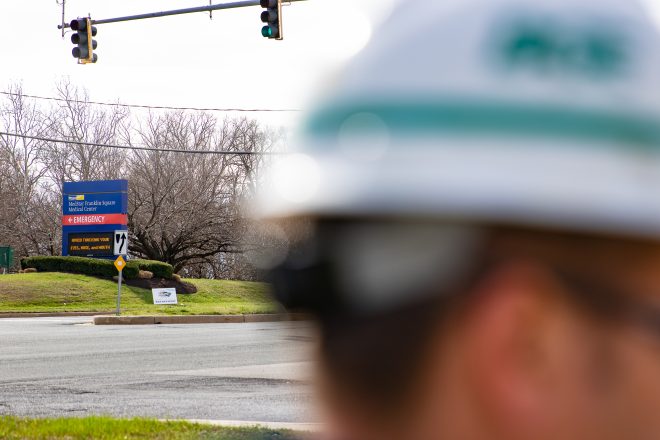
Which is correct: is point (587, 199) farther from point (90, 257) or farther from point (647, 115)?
point (90, 257)

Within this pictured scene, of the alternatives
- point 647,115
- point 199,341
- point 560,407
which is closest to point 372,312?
point 560,407

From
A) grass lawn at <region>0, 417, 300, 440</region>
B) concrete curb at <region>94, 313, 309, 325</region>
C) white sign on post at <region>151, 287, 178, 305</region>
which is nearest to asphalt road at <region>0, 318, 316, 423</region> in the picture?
grass lawn at <region>0, 417, 300, 440</region>

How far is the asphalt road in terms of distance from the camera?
309 inches

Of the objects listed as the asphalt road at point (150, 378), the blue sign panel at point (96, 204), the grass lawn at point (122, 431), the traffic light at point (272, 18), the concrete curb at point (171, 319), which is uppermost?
the traffic light at point (272, 18)

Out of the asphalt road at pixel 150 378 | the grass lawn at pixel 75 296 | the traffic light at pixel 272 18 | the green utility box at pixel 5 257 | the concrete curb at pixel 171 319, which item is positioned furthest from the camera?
the green utility box at pixel 5 257

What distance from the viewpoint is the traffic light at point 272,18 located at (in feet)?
51.5

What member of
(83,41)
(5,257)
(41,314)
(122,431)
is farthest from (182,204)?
(122,431)

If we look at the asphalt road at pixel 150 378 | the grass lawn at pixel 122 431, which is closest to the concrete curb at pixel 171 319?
the asphalt road at pixel 150 378

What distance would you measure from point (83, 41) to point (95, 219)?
17.5 metres

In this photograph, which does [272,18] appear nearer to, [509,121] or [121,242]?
[121,242]

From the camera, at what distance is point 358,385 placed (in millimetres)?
738

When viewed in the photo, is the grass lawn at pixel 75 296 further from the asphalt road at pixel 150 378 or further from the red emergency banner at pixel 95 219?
the asphalt road at pixel 150 378

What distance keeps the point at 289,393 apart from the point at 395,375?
8.18 m

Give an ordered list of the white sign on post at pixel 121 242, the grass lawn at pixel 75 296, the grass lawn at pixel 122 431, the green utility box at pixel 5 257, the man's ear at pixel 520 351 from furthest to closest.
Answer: the green utility box at pixel 5 257 → the grass lawn at pixel 75 296 → the white sign on post at pixel 121 242 → the grass lawn at pixel 122 431 → the man's ear at pixel 520 351
